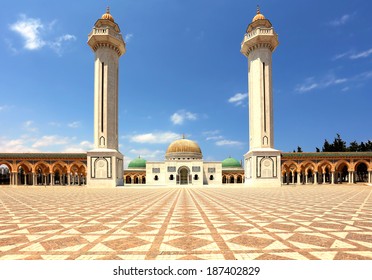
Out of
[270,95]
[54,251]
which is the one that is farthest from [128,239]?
[270,95]

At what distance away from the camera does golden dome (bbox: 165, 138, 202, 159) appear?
63406 mm

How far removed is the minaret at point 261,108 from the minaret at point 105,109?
19377 mm

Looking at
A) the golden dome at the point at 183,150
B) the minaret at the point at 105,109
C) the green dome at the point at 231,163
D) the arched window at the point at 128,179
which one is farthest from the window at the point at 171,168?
the green dome at the point at 231,163

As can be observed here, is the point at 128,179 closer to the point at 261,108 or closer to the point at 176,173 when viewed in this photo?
the point at 176,173

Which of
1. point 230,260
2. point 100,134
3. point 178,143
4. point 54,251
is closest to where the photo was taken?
point 230,260

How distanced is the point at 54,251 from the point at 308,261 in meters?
4.13

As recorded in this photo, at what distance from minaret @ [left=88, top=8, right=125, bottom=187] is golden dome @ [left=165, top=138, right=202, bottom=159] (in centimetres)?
2327

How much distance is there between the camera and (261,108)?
131 ft

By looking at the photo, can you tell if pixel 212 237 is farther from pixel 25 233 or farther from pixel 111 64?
pixel 111 64

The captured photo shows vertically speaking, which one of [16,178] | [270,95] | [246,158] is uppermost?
[270,95]

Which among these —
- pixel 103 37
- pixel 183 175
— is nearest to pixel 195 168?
pixel 183 175

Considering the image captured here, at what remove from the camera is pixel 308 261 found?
13.5 feet

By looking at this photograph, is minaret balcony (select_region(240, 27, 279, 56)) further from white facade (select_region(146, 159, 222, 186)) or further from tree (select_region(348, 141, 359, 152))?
tree (select_region(348, 141, 359, 152))

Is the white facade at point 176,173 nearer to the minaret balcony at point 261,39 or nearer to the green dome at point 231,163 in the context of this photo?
the green dome at point 231,163
